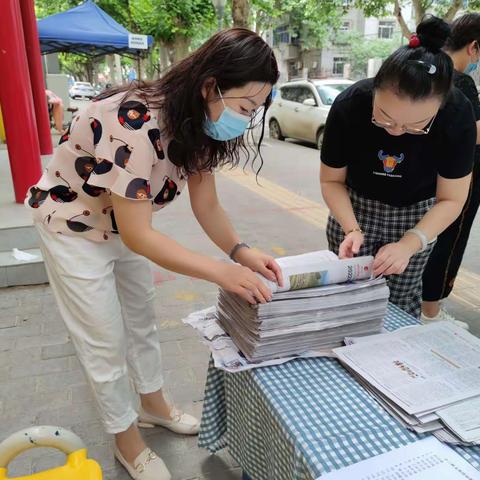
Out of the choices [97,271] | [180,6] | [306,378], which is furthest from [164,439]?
[180,6]

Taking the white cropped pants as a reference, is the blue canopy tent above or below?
above

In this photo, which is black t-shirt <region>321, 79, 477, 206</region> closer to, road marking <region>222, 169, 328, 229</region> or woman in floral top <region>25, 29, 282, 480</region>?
woman in floral top <region>25, 29, 282, 480</region>

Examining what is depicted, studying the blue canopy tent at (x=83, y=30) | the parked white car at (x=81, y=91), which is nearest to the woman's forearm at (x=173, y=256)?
the blue canopy tent at (x=83, y=30)

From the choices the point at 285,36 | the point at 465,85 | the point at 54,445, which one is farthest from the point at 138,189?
the point at 285,36

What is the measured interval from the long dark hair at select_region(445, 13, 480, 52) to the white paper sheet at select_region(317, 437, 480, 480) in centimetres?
170

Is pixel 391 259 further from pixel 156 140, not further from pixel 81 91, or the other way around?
pixel 81 91

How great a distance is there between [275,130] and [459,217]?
27.8 feet

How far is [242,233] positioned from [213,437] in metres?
2.87

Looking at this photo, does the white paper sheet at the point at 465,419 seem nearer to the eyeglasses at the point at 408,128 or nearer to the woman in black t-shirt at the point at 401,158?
the woman in black t-shirt at the point at 401,158

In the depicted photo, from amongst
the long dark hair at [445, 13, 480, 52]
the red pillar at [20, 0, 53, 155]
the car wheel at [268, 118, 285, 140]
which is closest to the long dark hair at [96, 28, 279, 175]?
the long dark hair at [445, 13, 480, 52]

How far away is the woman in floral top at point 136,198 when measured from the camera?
3.75ft

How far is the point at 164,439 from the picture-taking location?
1.88 meters

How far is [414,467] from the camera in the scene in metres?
0.89

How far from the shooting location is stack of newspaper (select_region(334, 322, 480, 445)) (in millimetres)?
986
